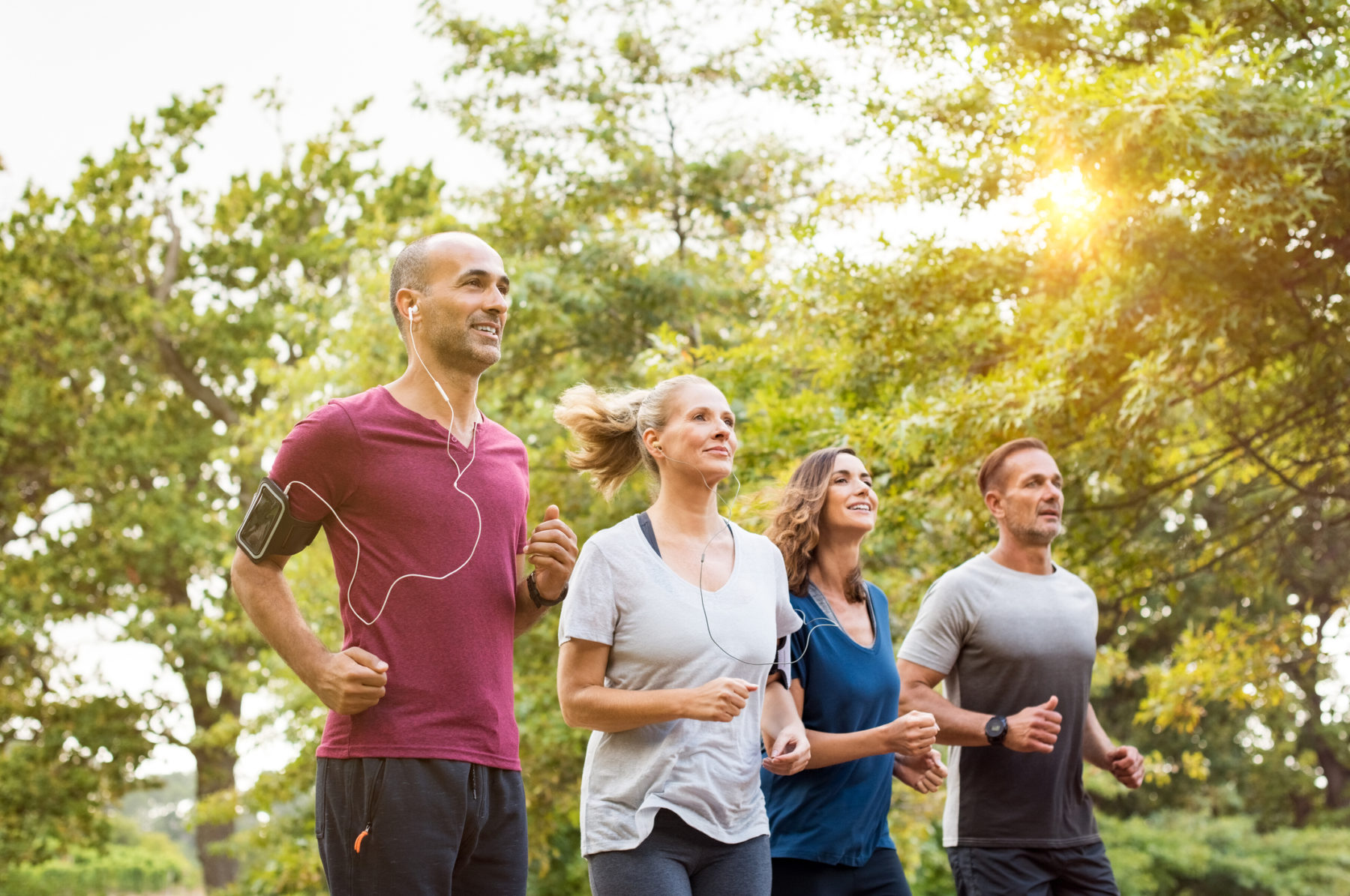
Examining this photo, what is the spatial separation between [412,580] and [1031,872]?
6.87 ft

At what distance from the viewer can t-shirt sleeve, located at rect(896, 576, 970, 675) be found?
3.67 metres

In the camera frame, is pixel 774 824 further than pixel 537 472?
No

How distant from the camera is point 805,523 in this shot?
3.56 m

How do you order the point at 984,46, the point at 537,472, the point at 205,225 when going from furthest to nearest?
the point at 205,225 < the point at 537,472 < the point at 984,46

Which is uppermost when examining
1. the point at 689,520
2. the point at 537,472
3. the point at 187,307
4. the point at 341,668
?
the point at 187,307

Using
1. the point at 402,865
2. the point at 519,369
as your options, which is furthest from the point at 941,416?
the point at 519,369

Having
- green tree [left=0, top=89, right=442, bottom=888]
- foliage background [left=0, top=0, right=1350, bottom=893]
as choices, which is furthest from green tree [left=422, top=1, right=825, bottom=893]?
green tree [left=0, top=89, right=442, bottom=888]

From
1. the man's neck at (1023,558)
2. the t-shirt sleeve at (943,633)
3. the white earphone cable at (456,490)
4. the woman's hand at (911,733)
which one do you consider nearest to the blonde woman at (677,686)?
the woman's hand at (911,733)

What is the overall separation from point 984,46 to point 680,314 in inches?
179

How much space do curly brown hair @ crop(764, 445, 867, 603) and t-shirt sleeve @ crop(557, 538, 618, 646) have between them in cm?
89

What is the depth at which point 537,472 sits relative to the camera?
1045cm

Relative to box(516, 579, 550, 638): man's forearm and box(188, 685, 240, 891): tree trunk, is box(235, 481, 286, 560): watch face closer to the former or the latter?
box(516, 579, 550, 638): man's forearm

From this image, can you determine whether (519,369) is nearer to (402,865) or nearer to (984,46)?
(984,46)

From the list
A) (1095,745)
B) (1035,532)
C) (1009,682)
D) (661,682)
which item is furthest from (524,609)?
(1095,745)
